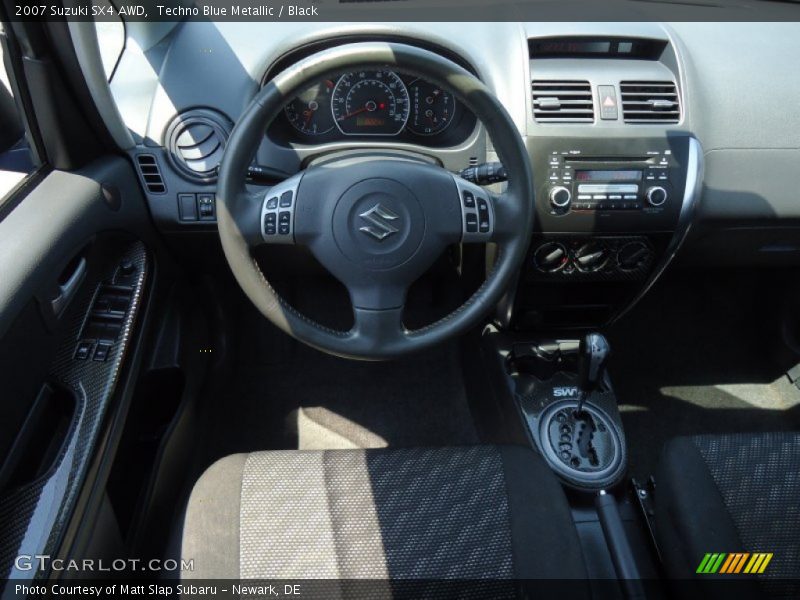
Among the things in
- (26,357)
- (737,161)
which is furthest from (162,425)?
(737,161)

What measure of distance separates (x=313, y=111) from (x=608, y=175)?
804mm

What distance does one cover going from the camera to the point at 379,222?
1.34 metres

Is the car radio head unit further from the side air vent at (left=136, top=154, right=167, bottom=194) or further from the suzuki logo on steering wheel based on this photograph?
the side air vent at (left=136, top=154, right=167, bottom=194)

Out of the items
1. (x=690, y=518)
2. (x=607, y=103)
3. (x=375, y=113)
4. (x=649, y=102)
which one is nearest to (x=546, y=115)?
(x=607, y=103)

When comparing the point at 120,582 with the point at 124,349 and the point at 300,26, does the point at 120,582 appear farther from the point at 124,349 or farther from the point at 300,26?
the point at 300,26

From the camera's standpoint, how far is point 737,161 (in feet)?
5.70

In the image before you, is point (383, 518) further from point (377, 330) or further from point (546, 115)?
point (546, 115)

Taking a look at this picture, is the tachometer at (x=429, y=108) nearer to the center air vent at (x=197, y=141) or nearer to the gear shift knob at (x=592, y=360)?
the center air vent at (x=197, y=141)

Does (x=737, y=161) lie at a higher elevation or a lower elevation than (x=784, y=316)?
higher

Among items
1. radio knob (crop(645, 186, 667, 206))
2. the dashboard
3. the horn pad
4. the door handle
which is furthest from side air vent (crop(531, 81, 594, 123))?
the door handle

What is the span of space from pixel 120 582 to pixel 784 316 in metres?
2.43

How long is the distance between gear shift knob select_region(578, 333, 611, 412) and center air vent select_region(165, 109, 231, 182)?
1.08 metres

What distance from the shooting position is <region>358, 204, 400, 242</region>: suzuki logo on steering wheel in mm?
1337

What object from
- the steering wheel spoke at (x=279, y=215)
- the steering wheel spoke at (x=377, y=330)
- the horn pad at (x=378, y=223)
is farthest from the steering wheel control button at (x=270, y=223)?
the steering wheel spoke at (x=377, y=330)
